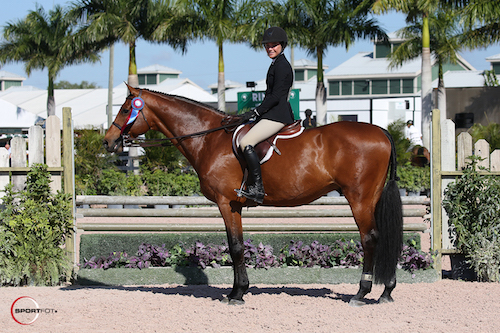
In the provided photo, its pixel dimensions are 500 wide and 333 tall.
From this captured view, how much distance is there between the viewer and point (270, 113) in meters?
5.99

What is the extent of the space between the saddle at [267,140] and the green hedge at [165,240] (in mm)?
1646

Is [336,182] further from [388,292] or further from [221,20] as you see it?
[221,20]

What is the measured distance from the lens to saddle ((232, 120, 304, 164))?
6.02 m

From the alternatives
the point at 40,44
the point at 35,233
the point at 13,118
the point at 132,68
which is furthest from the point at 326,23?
the point at 13,118

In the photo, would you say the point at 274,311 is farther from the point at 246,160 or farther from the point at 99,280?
the point at 99,280

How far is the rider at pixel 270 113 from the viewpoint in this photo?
5.91 metres

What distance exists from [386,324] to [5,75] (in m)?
82.9

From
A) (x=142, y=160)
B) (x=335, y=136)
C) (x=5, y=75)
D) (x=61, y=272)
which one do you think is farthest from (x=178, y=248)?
(x=5, y=75)

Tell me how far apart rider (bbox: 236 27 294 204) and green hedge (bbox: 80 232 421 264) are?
1460 mm

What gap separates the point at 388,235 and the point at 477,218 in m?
1.75

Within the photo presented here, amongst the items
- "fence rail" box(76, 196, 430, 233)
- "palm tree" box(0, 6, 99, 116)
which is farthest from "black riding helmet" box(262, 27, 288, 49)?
"palm tree" box(0, 6, 99, 116)

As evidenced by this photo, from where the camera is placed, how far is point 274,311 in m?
5.66

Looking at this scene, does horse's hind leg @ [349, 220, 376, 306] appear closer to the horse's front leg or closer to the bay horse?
the bay horse

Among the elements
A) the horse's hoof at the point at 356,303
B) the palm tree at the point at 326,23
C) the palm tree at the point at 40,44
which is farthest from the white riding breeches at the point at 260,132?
the palm tree at the point at 40,44
